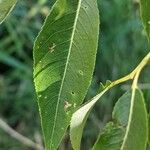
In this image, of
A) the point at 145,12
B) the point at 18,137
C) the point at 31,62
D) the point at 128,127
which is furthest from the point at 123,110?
the point at 31,62

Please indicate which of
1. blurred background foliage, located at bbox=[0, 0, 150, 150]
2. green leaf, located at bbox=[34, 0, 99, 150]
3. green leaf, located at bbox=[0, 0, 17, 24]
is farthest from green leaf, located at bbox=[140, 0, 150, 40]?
blurred background foliage, located at bbox=[0, 0, 150, 150]

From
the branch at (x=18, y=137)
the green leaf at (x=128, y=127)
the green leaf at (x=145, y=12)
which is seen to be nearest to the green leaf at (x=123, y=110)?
the green leaf at (x=128, y=127)

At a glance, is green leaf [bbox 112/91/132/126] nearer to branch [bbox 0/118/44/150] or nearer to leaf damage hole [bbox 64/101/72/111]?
leaf damage hole [bbox 64/101/72/111]

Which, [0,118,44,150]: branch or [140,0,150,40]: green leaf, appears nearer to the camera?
[140,0,150,40]: green leaf

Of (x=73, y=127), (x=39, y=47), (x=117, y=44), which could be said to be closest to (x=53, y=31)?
(x=39, y=47)

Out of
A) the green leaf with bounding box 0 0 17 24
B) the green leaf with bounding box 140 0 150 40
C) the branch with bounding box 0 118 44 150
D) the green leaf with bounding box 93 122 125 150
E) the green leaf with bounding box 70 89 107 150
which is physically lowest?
the branch with bounding box 0 118 44 150

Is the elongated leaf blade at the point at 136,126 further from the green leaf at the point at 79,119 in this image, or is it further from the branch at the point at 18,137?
the branch at the point at 18,137

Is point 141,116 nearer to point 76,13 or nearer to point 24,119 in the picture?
point 76,13
